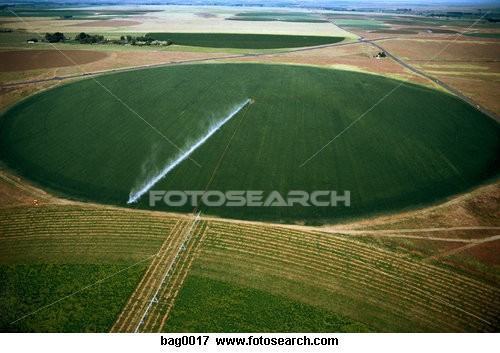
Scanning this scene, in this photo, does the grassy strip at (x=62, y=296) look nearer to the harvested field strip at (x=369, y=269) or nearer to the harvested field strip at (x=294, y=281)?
the harvested field strip at (x=294, y=281)

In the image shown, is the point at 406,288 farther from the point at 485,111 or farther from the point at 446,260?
the point at 485,111

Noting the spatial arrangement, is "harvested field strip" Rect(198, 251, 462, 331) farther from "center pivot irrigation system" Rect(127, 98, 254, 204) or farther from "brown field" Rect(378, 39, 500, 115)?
"brown field" Rect(378, 39, 500, 115)

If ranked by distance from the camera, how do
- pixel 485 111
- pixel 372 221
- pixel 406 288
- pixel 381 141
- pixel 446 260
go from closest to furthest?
pixel 406 288, pixel 446 260, pixel 372 221, pixel 381 141, pixel 485 111

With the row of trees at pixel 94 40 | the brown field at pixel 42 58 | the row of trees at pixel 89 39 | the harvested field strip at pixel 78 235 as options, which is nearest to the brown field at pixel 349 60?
the row of trees at pixel 94 40

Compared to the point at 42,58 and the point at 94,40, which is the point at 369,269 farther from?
the point at 94,40

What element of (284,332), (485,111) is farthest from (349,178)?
(485,111)

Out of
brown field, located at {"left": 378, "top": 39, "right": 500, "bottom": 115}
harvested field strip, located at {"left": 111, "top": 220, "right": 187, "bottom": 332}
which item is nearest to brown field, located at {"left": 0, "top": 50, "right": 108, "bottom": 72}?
harvested field strip, located at {"left": 111, "top": 220, "right": 187, "bottom": 332}

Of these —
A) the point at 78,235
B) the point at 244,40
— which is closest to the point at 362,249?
the point at 78,235
